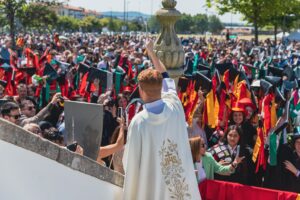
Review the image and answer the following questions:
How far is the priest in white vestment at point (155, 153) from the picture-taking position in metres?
3.46

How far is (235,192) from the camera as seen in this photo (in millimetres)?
5809

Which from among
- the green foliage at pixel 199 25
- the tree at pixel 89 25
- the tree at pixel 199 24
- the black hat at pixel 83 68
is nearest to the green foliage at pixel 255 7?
the black hat at pixel 83 68

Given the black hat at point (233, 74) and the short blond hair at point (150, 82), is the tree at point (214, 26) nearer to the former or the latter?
the black hat at point (233, 74)

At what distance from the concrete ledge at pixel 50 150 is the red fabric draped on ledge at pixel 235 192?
2.65 meters

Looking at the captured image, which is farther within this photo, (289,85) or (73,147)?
(289,85)

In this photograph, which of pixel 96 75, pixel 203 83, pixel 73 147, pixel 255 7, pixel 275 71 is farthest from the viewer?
pixel 255 7

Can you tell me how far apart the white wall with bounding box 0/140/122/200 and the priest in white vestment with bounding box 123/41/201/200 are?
0.46 metres

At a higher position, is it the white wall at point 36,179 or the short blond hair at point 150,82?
the short blond hair at point 150,82

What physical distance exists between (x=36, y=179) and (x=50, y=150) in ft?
0.65

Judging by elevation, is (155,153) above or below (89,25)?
below

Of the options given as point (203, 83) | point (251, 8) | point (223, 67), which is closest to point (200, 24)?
point (251, 8)

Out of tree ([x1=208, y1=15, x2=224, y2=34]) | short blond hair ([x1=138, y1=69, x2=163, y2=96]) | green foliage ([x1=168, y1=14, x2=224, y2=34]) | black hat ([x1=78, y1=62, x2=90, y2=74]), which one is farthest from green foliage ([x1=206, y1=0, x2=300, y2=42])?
tree ([x1=208, y1=15, x2=224, y2=34])

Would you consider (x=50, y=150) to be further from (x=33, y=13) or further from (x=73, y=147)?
(x=33, y=13)

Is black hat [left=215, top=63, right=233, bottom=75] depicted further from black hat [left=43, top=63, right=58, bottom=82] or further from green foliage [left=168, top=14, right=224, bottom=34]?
green foliage [left=168, top=14, right=224, bottom=34]
